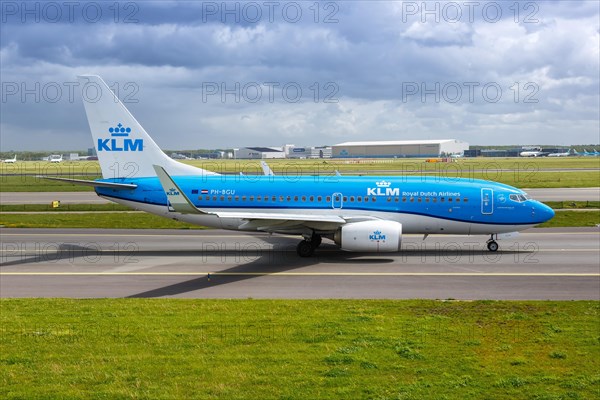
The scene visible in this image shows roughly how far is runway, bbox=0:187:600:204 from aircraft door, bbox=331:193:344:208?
33.5 meters

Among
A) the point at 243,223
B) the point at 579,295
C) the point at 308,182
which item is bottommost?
the point at 579,295

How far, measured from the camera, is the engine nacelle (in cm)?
2625

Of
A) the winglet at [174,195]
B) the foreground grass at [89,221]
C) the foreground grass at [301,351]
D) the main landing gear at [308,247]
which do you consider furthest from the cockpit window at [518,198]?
the foreground grass at [89,221]

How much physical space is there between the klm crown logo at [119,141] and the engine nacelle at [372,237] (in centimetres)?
1148

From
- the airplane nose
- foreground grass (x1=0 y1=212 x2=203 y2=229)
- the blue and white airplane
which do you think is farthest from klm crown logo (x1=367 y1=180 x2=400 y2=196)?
foreground grass (x1=0 y1=212 x2=203 y2=229)

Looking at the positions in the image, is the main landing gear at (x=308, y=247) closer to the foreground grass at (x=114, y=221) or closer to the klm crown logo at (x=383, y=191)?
the klm crown logo at (x=383, y=191)

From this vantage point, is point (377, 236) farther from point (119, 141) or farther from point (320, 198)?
point (119, 141)

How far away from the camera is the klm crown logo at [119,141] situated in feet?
97.9

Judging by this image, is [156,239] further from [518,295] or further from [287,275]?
[518,295]

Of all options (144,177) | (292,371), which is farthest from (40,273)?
(292,371)

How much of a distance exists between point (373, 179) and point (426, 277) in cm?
763

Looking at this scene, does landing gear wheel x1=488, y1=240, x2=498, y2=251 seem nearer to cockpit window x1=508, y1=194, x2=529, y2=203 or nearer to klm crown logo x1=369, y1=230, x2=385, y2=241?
cockpit window x1=508, y1=194, x2=529, y2=203

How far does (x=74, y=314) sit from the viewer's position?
1625 centimetres

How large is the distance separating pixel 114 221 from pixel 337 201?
63.2ft
